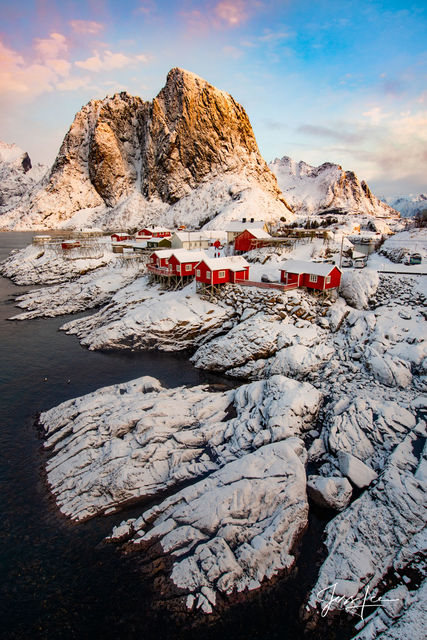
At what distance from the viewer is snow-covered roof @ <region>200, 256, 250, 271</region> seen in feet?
134

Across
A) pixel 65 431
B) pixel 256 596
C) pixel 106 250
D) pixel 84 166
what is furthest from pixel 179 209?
pixel 256 596

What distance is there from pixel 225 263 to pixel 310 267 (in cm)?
1047

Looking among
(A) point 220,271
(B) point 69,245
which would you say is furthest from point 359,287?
(B) point 69,245

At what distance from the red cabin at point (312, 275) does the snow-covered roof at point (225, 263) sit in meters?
5.91

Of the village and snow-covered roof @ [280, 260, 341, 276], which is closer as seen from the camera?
snow-covered roof @ [280, 260, 341, 276]

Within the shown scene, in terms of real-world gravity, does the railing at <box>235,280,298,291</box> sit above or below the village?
below

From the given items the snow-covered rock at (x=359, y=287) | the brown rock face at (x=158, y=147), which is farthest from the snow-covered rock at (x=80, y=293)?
the brown rock face at (x=158, y=147)

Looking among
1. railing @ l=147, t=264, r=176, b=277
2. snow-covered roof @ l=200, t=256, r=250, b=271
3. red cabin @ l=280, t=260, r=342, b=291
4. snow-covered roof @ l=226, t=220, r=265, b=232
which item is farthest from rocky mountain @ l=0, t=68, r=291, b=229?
red cabin @ l=280, t=260, r=342, b=291

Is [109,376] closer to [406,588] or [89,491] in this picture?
[89,491]

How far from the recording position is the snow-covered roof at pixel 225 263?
134ft

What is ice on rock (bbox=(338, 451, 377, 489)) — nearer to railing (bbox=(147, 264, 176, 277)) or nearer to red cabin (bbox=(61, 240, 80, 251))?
railing (bbox=(147, 264, 176, 277))

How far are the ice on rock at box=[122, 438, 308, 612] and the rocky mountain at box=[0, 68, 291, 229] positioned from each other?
83.2 m
